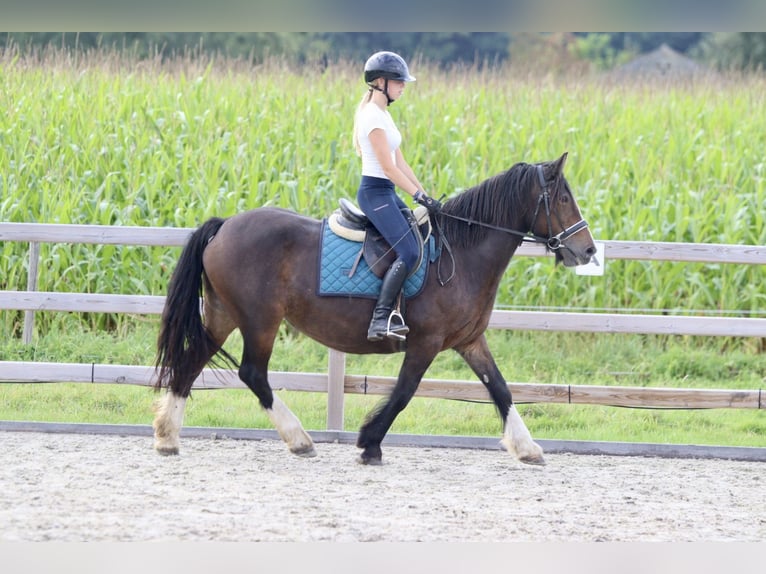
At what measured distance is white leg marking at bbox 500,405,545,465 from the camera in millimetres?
6199

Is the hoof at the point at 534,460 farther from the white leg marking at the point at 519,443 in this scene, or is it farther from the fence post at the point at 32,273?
the fence post at the point at 32,273

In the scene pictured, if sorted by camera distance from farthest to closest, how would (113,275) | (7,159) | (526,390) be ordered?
(7,159), (113,275), (526,390)

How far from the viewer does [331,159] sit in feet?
35.3

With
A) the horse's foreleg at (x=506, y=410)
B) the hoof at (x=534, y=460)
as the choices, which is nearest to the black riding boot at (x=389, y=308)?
the horse's foreleg at (x=506, y=410)

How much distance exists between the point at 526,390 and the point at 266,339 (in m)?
1.87

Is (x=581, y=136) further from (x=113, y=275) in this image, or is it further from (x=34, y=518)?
(x=34, y=518)

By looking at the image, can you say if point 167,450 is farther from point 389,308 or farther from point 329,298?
point 389,308

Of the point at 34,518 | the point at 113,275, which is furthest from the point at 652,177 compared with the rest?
the point at 34,518

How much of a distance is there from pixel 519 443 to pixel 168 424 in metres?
2.11

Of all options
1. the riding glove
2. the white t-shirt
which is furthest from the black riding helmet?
the riding glove

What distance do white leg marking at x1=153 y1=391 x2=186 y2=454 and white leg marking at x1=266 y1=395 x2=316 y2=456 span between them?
55 cm

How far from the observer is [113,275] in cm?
923

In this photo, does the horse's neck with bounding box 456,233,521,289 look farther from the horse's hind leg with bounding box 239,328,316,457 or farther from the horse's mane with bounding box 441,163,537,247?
the horse's hind leg with bounding box 239,328,316,457

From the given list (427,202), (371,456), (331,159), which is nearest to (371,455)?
(371,456)
